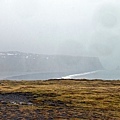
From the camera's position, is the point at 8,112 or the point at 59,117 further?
the point at 8,112

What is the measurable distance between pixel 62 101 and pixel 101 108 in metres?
14.5

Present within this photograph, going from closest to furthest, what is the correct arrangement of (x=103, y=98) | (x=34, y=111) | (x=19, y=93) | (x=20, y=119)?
(x=20, y=119)
(x=34, y=111)
(x=103, y=98)
(x=19, y=93)

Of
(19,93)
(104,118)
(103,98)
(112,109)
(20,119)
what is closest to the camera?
(20,119)

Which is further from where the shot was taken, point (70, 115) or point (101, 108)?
point (101, 108)

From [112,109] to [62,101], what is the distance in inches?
677

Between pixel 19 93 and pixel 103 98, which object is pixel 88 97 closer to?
pixel 103 98

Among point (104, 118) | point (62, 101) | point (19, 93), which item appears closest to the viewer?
point (104, 118)

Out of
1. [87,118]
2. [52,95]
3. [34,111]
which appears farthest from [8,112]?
[52,95]

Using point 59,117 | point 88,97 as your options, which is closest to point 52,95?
point 88,97

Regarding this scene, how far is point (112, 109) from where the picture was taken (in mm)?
66375

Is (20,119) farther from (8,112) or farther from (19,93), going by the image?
(19,93)

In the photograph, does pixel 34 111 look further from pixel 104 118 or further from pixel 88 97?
pixel 88 97

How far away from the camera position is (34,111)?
191ft

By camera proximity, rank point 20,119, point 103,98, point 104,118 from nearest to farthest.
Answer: point 20,119
point 104,118
point 103,98
